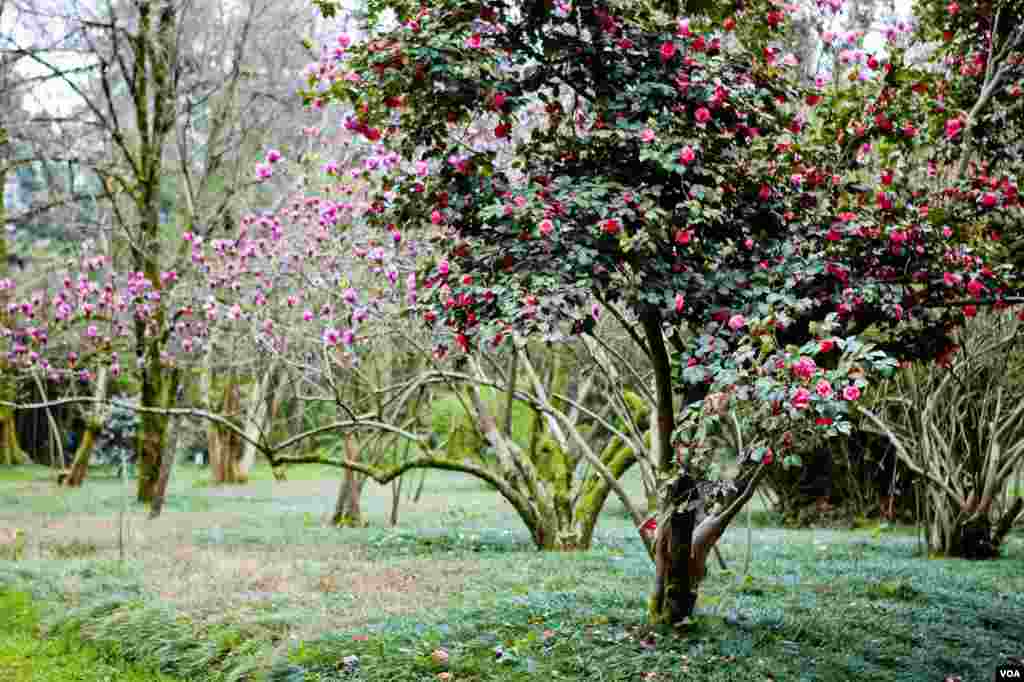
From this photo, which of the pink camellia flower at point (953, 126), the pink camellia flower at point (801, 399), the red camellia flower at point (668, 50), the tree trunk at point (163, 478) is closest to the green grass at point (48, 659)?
the pink camellia flower at point (801, 399)

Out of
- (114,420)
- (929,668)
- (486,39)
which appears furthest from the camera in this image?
(114,420)

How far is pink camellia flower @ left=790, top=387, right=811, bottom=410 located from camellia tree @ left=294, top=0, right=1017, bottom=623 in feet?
0.03

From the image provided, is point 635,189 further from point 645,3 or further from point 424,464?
point 424,464

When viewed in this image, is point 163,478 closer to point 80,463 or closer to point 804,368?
point 80,463

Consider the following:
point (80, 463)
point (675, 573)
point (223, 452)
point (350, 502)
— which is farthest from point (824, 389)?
point (223, 452)

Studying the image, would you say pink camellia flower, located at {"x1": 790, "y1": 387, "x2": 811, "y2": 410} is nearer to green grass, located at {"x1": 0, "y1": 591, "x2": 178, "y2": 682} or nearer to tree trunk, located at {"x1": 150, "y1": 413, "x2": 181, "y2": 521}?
green grass, located at {"x1": 0, "y1": 591, "x2": 178, "y2": 682}

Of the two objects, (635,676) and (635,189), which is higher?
(635,189)

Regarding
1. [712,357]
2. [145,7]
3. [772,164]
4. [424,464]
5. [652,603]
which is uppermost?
[145,7]

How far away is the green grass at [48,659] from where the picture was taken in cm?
563

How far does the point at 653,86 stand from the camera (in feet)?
15.1

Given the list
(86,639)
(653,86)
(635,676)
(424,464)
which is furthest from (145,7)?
(635,676)

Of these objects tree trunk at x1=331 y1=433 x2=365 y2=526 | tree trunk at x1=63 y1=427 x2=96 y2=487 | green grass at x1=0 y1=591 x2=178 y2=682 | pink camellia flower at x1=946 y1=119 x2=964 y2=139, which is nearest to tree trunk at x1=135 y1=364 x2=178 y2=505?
tree trunk at x1=331 y1=433 x2=365 y2=526

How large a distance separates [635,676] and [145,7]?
11.7 metres

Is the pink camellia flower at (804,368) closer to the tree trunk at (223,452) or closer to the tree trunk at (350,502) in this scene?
the tree trunk at (350,502)
